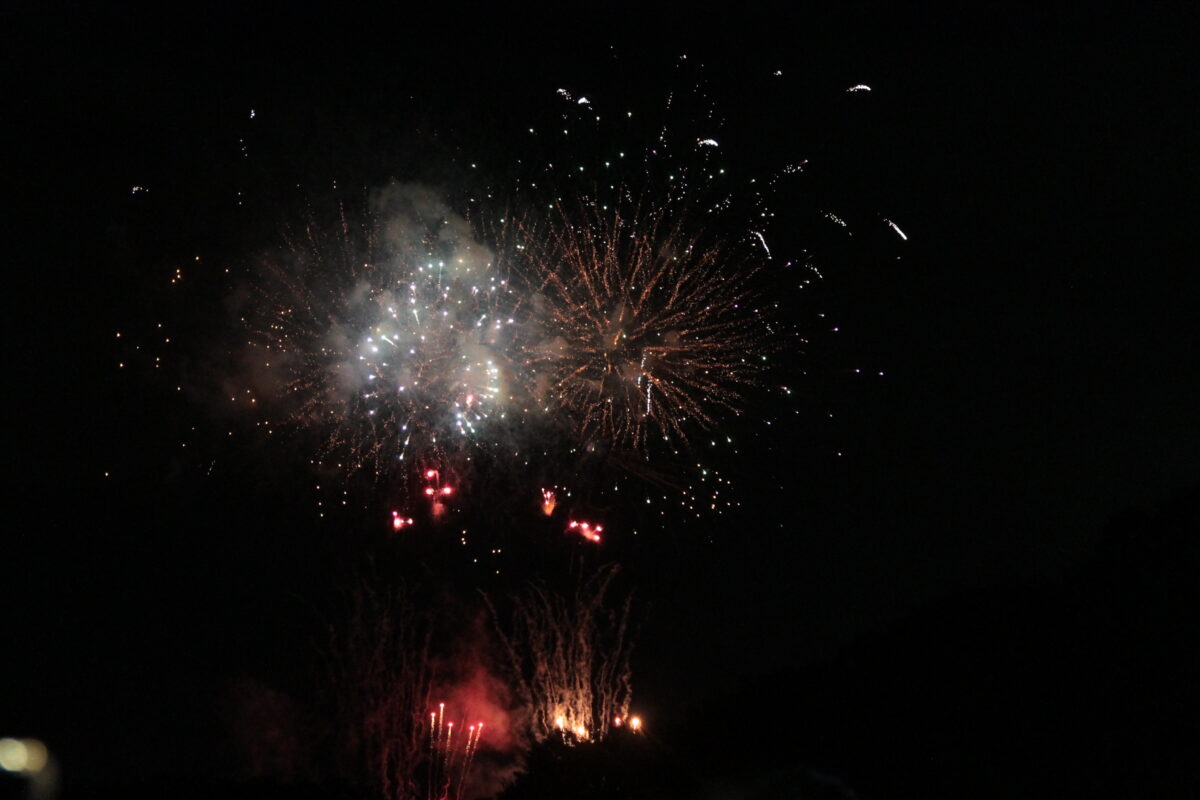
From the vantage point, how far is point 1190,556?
58.9 ft

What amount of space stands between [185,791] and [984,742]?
684 inches

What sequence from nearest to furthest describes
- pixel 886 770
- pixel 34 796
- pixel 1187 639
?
1. pixel 1187 639
2. pixel 886 770
3. pixel 34 796

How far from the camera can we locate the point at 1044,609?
65.1 feet

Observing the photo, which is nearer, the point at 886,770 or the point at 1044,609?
the point at 886,770

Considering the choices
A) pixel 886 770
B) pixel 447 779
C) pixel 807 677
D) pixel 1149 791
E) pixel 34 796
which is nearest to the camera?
pixel 1149 791

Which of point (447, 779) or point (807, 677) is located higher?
point (807, 677)

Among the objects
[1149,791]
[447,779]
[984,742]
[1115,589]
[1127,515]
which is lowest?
[1149,791]

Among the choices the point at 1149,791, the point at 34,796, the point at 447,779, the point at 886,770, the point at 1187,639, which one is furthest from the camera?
the point at 34,796

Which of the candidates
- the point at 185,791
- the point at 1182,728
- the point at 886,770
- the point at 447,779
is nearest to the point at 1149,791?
the point at 1182,728

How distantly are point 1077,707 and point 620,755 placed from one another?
24.2 feet

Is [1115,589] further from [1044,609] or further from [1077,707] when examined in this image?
[1077,707]

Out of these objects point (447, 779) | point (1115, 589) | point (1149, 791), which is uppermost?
point (1115, 589)

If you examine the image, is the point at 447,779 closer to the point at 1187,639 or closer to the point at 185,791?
the point at 185,791

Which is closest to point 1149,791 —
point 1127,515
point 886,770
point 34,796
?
point 886,770
